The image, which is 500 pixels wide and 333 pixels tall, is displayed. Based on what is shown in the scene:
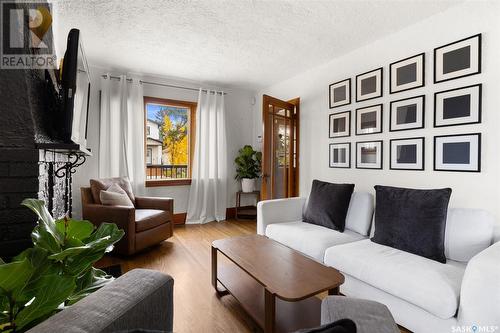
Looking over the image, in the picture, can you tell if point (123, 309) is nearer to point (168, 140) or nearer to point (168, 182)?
point (168, 182)

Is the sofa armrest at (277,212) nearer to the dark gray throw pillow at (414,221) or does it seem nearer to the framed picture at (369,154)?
the framed picture at (369,154)

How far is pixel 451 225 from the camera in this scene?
1.81m

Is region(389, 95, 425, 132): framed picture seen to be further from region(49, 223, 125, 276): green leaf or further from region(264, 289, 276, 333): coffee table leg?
region(49, 223, 125, 276): green leaf

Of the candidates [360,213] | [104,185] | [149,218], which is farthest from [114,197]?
[360,213]

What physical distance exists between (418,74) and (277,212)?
1.94 metres

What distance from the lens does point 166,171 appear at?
14.1 ft

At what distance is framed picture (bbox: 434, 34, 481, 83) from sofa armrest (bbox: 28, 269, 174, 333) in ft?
8.55

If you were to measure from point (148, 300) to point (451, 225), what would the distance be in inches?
81.4

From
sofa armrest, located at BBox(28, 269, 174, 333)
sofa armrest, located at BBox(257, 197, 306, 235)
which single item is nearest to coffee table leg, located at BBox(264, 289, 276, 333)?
sofa armrest, located at BBox(28, 269, 174, 333)

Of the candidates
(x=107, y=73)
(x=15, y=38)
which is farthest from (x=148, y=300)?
(x=107, y=73)

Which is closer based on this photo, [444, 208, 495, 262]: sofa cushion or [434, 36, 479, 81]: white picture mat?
[444, 208, 495, 262]: sofa cushion

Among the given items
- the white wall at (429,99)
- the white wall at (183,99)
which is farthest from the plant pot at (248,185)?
the white wall at (429,99)

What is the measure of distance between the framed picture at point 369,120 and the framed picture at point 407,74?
239 mm

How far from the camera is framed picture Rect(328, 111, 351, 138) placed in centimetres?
297
